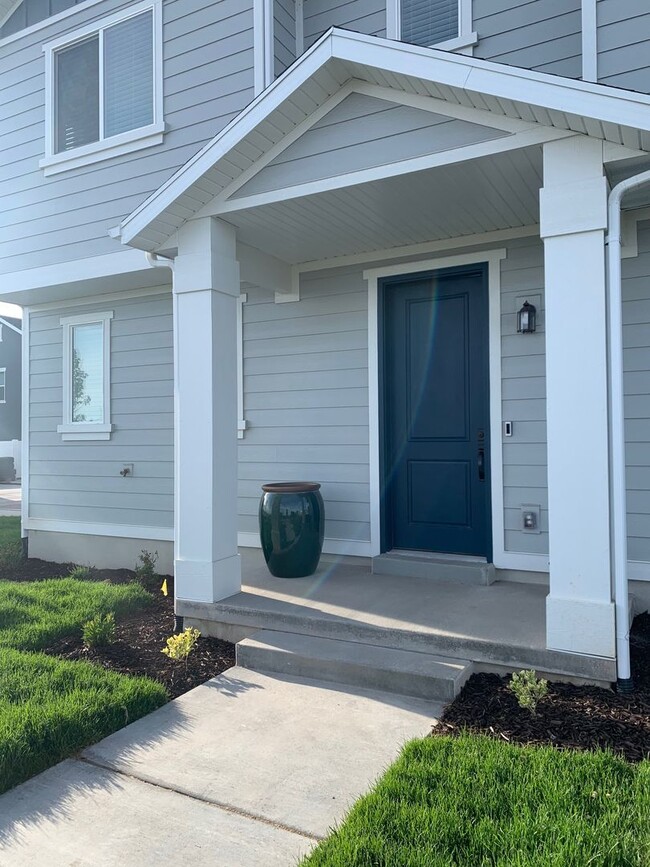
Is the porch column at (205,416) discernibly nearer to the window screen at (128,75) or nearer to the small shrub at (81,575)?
the small shrub at (81,575)

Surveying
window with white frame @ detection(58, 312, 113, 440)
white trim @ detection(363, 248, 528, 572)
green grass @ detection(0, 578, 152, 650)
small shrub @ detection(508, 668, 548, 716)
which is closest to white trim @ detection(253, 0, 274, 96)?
white trim @ detection(363, 248, 528, 572)

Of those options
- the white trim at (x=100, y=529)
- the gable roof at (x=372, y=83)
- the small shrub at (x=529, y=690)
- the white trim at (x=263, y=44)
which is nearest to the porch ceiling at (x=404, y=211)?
the gable roof at (x=372, y=83)

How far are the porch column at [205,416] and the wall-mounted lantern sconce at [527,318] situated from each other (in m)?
2.12

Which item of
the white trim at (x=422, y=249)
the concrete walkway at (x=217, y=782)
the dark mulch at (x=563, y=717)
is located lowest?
the concrete walkway at (x=217, y=782)

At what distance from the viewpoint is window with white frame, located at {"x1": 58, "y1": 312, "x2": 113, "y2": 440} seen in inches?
282

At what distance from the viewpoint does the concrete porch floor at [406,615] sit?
357 centimetres

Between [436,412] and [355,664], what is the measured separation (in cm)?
241

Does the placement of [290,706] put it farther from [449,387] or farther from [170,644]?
[449,387]

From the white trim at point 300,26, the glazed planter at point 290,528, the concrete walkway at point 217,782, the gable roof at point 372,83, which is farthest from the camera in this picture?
the white trim at point 300,26

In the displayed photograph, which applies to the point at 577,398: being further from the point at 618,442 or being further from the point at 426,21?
the point at 426,21

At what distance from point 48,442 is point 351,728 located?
5682mm

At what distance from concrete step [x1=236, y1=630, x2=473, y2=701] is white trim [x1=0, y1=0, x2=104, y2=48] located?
6579 millimetres

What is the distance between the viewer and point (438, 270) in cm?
537

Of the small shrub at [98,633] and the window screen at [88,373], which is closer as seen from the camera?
the small shrub at [98,633]
